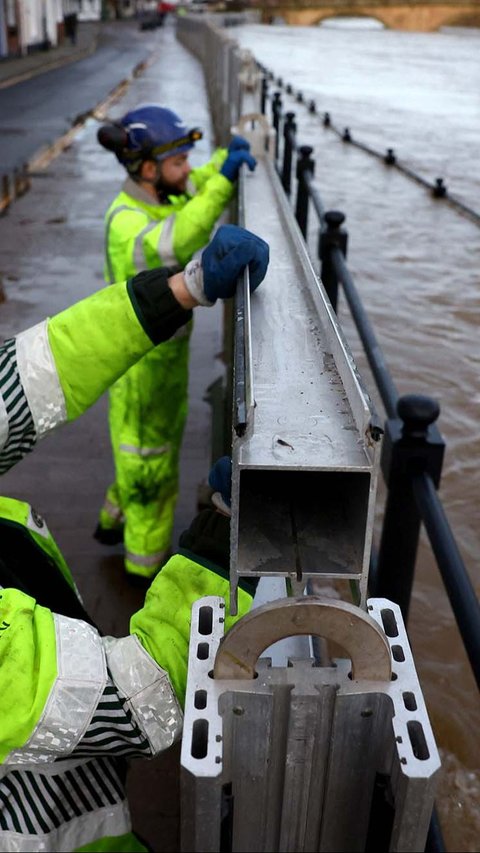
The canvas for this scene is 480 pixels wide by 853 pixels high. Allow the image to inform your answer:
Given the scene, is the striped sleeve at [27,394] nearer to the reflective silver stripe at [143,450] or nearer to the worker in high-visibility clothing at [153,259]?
the worker in high-visibility clothing at [153,259]

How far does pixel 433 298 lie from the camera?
25.1ft

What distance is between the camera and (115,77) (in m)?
27.3

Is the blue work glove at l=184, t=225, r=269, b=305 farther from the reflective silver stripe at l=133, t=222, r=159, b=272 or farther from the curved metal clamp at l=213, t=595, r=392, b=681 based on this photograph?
the reflective silver stripe at l=133, t=222, r=159, b=272

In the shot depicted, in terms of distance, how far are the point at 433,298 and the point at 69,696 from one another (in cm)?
674

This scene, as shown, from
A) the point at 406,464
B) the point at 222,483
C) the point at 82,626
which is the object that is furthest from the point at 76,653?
the point at 406,464

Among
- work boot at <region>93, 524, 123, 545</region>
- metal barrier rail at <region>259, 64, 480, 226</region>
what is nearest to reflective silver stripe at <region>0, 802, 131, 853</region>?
work boot at <region>93, 524, 123, 545</region>

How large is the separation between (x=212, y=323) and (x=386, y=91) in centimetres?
2278

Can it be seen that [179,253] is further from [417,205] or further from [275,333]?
[417,205]

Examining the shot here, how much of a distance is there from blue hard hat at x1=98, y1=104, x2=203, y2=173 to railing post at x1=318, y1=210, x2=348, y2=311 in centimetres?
77

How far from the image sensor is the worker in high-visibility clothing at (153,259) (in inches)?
128

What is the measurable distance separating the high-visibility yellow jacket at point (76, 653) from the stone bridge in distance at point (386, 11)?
72207 millimetres

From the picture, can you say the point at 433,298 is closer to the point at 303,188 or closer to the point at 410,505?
the point at 303,188

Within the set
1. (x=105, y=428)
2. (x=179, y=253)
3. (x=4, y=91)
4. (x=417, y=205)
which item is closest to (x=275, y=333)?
(x=179, y=253)

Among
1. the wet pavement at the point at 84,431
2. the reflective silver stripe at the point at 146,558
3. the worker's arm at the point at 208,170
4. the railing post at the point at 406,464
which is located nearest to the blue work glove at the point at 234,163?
the worker's arm at the point at 208,170
